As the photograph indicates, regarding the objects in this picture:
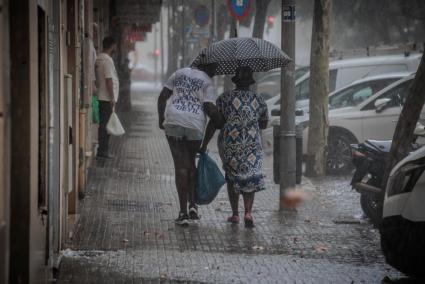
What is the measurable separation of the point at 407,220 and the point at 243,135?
9.92 ft

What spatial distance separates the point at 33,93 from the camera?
580 cm

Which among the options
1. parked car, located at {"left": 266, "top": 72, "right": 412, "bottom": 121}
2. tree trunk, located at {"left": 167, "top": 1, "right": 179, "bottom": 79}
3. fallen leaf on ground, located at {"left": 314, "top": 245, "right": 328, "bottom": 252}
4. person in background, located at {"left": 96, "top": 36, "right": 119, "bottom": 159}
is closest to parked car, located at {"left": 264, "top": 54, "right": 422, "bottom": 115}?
parked car, located at {"left": 266, "top": 72, "right": 412, "bottom": 121}

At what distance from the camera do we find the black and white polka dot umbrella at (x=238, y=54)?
980 centimetres

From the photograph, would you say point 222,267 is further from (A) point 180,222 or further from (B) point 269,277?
(A) point 180,222

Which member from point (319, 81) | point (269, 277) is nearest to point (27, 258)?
point (269, 277)

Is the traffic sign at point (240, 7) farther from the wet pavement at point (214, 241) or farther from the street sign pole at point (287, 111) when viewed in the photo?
the street sign pole at point (287, 111)

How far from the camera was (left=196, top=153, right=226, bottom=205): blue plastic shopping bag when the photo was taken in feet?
32.4

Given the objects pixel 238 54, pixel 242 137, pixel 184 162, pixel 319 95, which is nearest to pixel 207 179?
pixel 184 162

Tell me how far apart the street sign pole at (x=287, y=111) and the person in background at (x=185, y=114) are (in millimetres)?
1493

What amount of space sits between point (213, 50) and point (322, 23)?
5.44 metres

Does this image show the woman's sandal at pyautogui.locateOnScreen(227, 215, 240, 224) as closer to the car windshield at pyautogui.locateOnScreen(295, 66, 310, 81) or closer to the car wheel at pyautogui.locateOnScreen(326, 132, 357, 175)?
the car wheel at pyautogui.locateOnScreen(326, 132, 357, 175)

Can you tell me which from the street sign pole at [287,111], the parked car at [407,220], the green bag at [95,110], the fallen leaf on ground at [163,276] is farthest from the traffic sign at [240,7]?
the fallen leaf on ground at [163,276]

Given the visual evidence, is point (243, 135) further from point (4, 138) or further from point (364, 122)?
point (364, 122)

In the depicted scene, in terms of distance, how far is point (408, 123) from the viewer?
33.1ft
